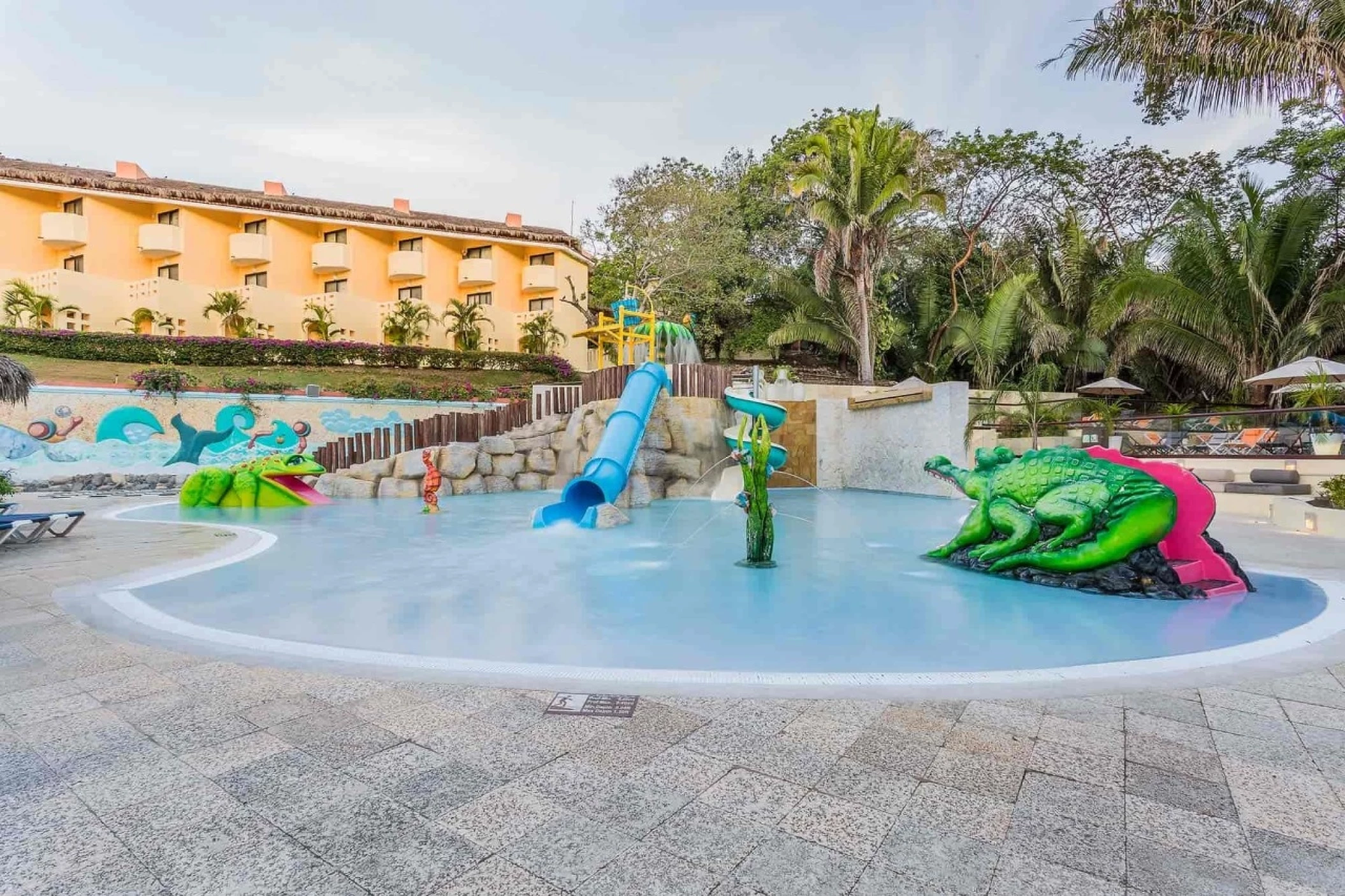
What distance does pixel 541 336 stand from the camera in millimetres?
25562

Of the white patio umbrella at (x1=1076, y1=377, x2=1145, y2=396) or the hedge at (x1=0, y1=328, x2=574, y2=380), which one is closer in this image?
the hedge at (x1=0, y1=328, x2=574, y2=380)

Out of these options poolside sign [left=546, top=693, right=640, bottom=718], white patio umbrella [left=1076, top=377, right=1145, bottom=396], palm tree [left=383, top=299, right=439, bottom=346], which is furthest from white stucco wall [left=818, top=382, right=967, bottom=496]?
palm tree [left=383, top=299, right=439, bottom=346]

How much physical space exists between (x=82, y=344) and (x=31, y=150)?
1322cm

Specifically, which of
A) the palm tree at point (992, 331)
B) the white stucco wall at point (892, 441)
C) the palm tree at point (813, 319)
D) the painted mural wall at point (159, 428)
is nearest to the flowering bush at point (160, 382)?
the painted mural wall at point (159, 428)

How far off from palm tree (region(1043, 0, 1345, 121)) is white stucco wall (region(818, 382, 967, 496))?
5.64m

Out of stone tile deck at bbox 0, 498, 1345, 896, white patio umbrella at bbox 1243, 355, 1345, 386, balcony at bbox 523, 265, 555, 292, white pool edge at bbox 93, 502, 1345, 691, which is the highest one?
balcony at bbox 523, 265, 555, 292

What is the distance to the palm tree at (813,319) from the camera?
22.3 m

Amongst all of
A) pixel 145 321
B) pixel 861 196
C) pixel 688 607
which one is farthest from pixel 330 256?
pixel 688 607

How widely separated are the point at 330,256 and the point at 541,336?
26.2ft

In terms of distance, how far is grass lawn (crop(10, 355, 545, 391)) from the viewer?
1662 cm

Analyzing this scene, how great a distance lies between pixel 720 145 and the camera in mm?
26578

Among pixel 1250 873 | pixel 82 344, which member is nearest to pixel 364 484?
pixel 82 344

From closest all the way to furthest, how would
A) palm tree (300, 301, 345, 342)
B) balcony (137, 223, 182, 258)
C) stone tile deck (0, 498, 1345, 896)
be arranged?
1. stone tile deck (0, 498, 1345, 896)
2. balcony (137, 223, 182, 258)
3. palm tree (300, 301, 345, 342)

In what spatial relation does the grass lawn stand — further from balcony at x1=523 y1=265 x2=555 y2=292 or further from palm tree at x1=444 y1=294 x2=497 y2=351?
balcony at x1=523 y1=265 x2=555 y2=292
